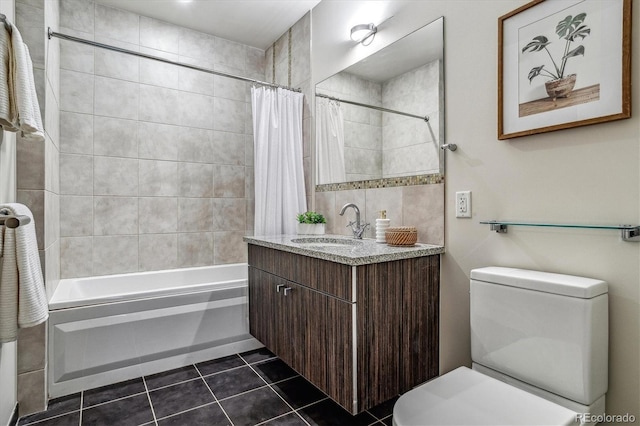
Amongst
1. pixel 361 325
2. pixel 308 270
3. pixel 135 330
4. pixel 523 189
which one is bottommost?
pixel 135 330

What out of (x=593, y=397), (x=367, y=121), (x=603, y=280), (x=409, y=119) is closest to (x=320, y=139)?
(x=367, y=121)

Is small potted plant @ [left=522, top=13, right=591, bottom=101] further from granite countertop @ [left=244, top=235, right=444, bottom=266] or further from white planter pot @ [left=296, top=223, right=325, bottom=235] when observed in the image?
white planter pot @ [left=296, top=223, right=325, bottom=235]

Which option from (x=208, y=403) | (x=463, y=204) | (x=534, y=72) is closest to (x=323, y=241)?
(x=463, y=204)

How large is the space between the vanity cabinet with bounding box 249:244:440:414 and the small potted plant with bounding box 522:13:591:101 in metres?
0.86

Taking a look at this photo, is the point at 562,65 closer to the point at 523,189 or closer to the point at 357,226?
the point at 523,189

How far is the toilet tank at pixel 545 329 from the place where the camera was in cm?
111

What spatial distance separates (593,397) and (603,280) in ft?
1.24

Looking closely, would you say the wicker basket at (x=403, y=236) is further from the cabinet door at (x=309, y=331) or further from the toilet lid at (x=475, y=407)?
the toilet lid at (x=475, y=407)

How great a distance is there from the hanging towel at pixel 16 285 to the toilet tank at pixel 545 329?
1.67 meters

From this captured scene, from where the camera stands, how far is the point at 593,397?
1.12 m

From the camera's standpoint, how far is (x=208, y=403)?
1.85 m

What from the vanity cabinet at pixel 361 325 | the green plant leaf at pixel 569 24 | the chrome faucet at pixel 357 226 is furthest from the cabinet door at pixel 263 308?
the green plant leaf at pixel 569 24

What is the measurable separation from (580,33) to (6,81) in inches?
80.5

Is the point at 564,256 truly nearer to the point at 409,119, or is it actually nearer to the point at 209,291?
the point at 409,119
